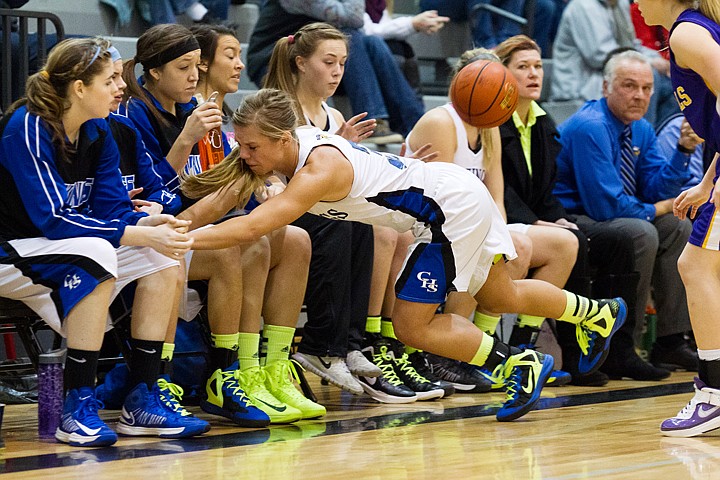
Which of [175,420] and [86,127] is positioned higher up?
[86,127]

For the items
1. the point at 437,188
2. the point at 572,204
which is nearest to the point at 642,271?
the point at 572,204

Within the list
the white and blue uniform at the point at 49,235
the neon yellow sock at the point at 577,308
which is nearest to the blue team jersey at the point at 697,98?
the neon yellow sock at the point at 577,308

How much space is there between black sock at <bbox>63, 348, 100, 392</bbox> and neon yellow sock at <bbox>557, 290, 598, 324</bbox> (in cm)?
199

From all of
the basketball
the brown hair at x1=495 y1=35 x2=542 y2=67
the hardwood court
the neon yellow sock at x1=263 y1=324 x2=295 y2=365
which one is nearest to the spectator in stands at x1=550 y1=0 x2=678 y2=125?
the brown hair at x1=495 y1=35 x2=542 y2=67

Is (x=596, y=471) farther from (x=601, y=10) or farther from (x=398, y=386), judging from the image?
(x=601, y=10)

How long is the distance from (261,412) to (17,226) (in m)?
1.10

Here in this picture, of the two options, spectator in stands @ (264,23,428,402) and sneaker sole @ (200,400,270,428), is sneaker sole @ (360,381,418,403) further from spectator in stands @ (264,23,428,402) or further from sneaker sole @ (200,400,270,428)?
sneaker sole @ (200,400,270,428)

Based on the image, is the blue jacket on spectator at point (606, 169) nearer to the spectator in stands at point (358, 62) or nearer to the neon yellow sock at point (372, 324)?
the spectator in stands at point (358, 62)

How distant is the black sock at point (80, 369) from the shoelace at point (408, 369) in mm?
1688

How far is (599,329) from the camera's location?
15.3 feet

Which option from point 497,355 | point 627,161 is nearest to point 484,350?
point 497,355

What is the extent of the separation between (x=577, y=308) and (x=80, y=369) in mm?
2076

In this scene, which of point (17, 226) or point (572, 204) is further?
point (572, 204)

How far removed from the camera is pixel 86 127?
386cm
